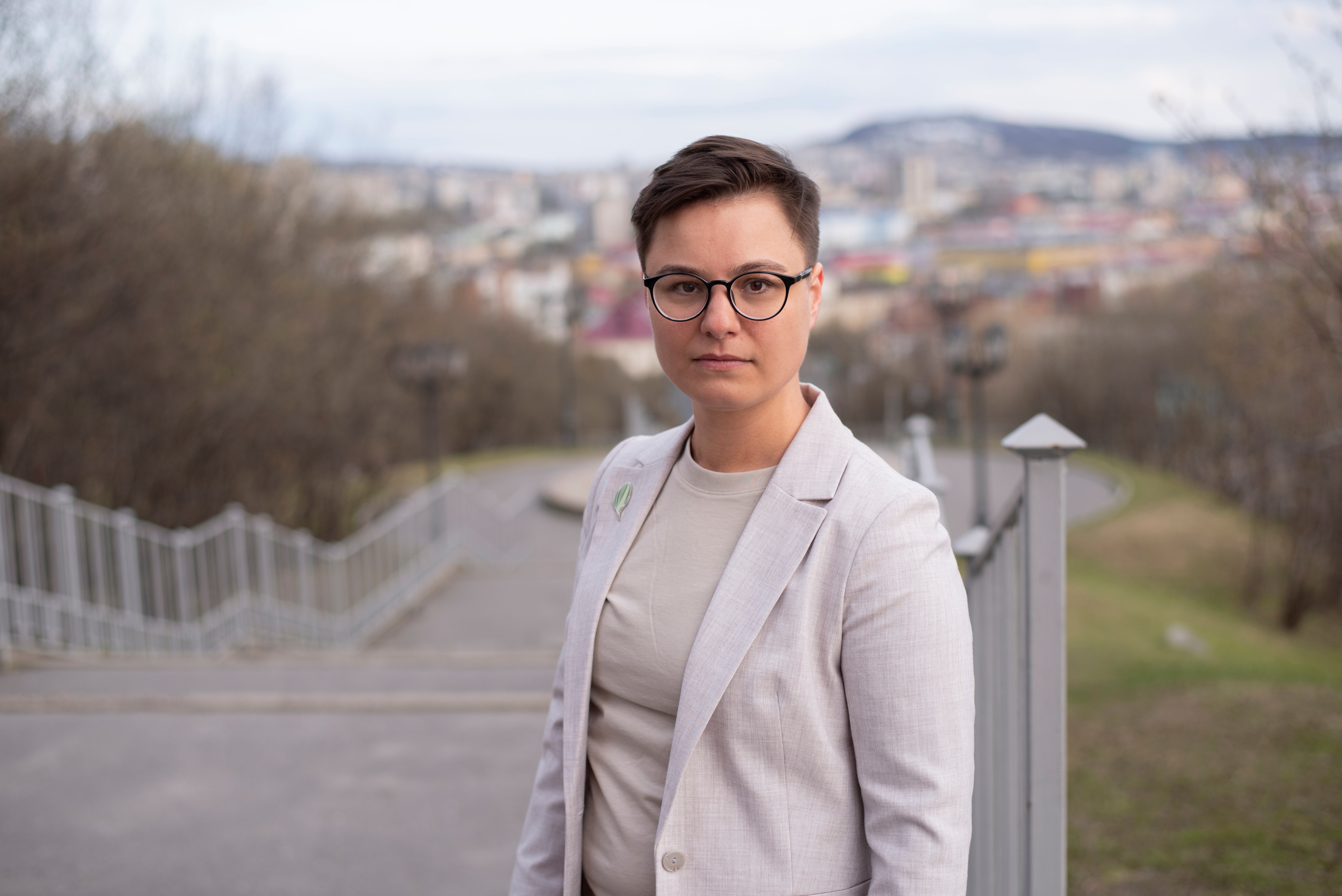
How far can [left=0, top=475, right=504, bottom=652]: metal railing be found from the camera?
7160 millimetres

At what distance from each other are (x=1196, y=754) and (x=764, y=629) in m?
5.87

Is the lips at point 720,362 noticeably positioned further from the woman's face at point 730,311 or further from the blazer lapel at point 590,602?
the blazer lapel at point 590,602

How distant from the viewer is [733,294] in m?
1.42

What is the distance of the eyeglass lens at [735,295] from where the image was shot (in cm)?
142

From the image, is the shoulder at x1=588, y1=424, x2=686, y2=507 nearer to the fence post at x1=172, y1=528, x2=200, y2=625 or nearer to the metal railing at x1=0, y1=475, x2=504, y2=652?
the metal railing at x1=0, y1=475, x2=504, y2=652

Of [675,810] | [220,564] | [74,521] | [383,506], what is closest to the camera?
[675,810]

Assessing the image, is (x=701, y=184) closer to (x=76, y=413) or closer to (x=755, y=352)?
(x=755, y=352)

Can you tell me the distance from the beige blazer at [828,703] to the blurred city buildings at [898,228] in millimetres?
426

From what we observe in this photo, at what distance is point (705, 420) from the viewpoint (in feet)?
5.15

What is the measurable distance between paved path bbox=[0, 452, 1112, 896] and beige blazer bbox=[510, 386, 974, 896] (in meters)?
2.20

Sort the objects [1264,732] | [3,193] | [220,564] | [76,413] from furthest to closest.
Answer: [76,413], [3,193], [220,564], [1264,732]

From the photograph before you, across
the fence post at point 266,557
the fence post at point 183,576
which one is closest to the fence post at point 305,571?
the fence post at point 266,557

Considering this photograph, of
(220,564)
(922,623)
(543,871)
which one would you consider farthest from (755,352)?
(220,564)

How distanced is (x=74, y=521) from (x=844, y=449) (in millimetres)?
7102
